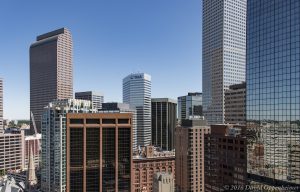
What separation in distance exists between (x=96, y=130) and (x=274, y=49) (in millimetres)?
69824

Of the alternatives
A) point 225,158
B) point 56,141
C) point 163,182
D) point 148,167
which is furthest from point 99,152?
point 148,167

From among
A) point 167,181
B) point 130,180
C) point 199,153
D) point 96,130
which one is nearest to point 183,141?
point 199,153

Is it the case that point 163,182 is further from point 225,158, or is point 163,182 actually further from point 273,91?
point 273,91

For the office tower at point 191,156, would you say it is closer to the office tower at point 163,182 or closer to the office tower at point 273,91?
the office tower at point 163,182

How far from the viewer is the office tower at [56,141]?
149 meters

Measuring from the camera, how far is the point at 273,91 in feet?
312

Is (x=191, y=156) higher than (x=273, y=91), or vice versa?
(x=273, y=91)

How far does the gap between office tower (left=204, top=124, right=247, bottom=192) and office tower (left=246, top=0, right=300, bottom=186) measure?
4.67 meters

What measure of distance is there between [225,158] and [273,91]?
32353 mm

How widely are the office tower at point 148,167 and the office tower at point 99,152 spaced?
189 ft

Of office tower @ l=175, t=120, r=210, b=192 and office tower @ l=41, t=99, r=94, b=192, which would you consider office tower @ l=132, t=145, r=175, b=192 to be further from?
office tower @ l=41, t=99, r=94, b=192

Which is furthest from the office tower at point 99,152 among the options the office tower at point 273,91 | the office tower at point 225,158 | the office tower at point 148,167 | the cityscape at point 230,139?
the office tower at point 148,167

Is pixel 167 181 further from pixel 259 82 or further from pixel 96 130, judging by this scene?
pixel 259 82

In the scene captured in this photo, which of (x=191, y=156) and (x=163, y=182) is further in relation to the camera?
(x=191, y=156)
